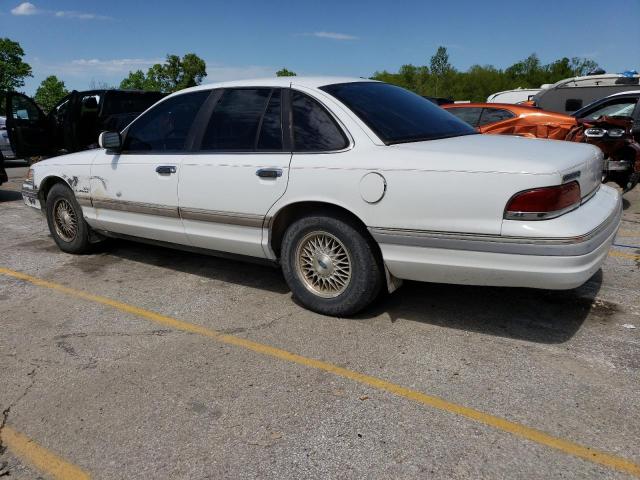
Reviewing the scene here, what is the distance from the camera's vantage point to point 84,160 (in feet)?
17.7

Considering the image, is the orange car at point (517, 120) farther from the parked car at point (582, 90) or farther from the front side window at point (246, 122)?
the parked car at point (582, 90)

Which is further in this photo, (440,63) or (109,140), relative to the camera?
(440,63)

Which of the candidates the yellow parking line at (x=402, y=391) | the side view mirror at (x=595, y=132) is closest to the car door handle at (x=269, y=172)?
the yellow parking line at (x=402, y=391)

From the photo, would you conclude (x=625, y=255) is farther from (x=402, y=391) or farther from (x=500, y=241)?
(x=402, y=391)

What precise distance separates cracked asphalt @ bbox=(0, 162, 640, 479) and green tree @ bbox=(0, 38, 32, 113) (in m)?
48.5

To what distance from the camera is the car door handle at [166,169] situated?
4.53m

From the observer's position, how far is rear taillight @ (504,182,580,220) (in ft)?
10.0

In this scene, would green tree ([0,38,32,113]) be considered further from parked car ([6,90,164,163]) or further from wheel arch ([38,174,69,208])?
wheel arch ([38,174,69,208])

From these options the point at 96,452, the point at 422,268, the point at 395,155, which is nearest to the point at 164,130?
the point at 395,155

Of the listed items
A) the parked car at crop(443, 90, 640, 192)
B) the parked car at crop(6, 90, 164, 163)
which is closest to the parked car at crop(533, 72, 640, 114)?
the parked car at crop(443, 90, 640, 192)

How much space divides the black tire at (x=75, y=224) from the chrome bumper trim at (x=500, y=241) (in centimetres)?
343

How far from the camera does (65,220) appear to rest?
5828mm

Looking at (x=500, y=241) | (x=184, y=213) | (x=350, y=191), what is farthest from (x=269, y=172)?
(x=500, y=241)

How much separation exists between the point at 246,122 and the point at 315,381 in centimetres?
210
